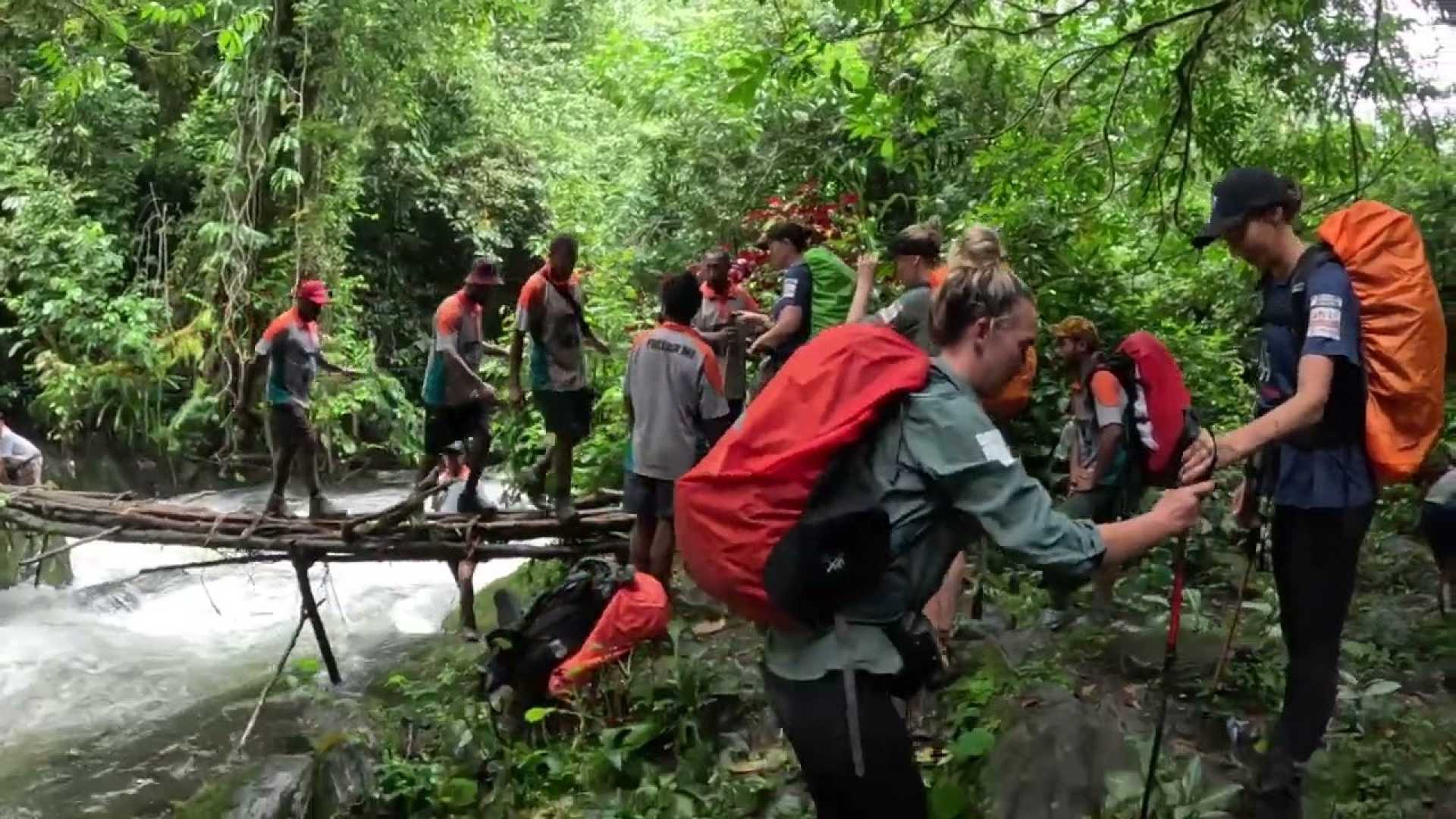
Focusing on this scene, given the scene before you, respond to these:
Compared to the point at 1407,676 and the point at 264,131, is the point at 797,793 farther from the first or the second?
the point at 264,131

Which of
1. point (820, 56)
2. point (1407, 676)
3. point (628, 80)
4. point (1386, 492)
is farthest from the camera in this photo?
point (628, 80)

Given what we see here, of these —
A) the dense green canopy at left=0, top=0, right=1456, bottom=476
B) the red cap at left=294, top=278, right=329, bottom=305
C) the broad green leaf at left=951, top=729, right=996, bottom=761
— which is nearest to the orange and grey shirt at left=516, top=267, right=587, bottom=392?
the dense green canopy at left=0, top=0, right=1456, bottom=476

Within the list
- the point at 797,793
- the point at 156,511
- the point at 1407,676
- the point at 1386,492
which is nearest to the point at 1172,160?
the point at 1386,492

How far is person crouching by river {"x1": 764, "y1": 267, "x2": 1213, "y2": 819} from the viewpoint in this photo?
2.24 metres

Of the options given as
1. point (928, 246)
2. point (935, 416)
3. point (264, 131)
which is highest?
point (264, 131)

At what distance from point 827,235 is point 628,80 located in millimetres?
3912

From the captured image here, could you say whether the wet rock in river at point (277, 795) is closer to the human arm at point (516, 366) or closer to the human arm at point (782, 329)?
the human arm at point (516, 366)

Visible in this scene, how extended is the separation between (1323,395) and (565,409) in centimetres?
492

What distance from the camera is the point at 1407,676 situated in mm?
4852

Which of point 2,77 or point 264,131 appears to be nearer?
point 264,131

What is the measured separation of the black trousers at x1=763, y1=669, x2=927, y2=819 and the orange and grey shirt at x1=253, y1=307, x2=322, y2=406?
652 cm

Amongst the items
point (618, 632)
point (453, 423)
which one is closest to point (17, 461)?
point (453, 423)

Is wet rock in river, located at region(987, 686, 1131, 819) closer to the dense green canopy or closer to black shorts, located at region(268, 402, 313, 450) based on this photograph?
the dense green canopy

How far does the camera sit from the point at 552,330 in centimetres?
702
